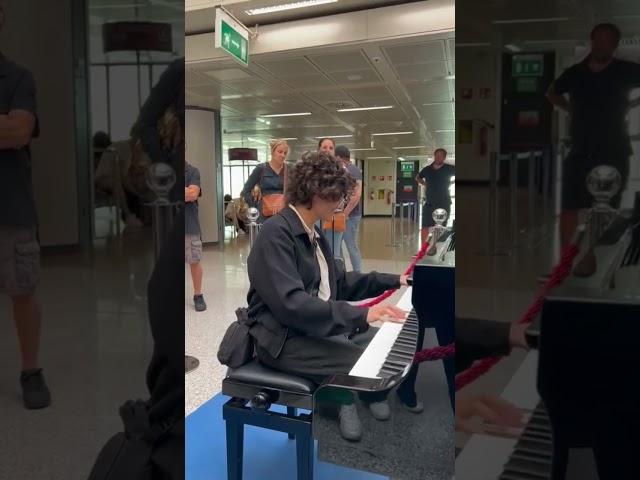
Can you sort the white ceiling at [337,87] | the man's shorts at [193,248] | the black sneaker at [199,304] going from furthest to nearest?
1. the white ceiling at [337,87]
2. the black sneaker at [199,304]
3. the man's shorts at [193,248]

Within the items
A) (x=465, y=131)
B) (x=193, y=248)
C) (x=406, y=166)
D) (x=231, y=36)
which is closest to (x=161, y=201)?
(x=465, y=131)

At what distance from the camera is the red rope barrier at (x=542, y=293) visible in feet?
2.60

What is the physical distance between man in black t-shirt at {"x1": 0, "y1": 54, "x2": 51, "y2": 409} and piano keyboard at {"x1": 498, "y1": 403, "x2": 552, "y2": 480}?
32.0 inches

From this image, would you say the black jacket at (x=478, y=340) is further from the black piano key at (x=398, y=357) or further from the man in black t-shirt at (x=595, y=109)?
the black piano key at (x=398, y=357)

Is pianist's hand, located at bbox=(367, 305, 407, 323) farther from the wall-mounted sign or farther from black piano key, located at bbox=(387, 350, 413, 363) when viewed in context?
the wall-mounted sign

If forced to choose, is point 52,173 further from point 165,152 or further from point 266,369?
point 266,369

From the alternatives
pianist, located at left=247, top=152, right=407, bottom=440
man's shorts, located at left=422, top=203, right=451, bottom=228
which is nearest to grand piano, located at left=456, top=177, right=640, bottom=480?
pianist, located at left=247, top=152, right=407, bottom=440

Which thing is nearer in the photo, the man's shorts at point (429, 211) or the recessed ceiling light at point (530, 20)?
the recessed ceiling light at point (530, 20)

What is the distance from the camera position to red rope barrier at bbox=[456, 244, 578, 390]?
79 cm

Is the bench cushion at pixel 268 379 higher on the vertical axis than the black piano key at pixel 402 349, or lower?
lower

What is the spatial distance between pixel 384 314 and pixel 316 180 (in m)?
0.55

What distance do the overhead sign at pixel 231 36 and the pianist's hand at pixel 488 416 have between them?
4.76 metres

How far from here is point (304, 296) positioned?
1.56 metres

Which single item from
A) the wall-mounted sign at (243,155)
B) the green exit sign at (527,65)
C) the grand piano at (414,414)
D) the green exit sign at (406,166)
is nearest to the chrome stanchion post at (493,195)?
the green exit sign at (527,65)
